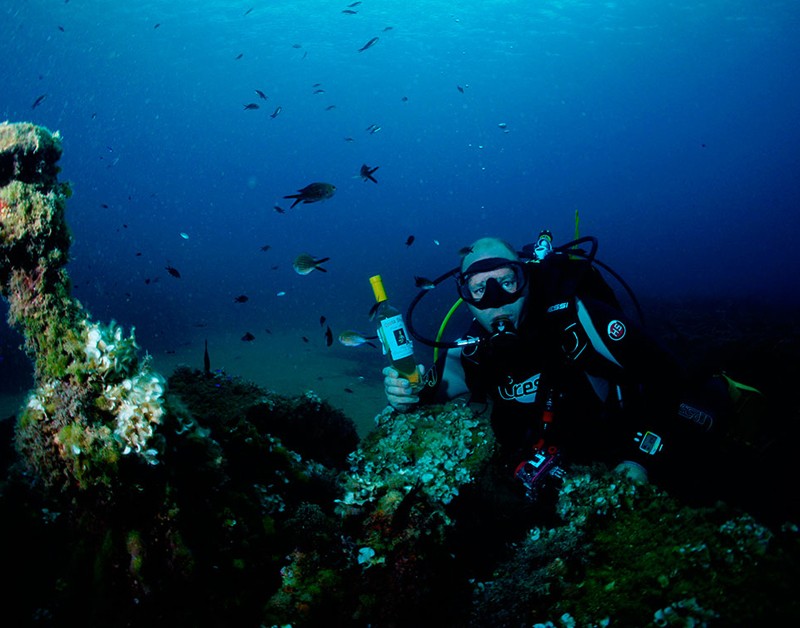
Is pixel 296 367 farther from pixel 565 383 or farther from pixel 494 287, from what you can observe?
pixel 565 383

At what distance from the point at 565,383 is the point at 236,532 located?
2.82m

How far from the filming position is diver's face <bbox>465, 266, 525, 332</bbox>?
12.5 feet

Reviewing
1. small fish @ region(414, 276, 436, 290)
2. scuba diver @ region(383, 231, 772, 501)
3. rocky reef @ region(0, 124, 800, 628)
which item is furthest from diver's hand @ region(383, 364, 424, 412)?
small fish @ region(414, 276, 436, 290)

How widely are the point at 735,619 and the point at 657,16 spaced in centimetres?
5602

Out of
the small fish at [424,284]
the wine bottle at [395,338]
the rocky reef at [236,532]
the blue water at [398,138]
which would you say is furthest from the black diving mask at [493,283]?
the blue water at [398,138]

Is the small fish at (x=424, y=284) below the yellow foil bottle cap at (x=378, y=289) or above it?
below

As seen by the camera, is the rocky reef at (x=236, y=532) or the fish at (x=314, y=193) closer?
the rocky reef at (x=236, y=532)

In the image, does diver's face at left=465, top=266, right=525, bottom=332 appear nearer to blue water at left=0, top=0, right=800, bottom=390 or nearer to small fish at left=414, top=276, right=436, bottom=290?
small fish at left=414, top=276, right=436, bottom=290

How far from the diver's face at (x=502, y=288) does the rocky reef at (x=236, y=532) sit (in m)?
1.68

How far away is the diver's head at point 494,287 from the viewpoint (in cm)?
378

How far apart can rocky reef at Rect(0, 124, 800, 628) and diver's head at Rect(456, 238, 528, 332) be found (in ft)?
5.61

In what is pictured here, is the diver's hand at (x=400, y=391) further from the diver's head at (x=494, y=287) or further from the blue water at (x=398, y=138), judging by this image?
the blue water at (x=398, y=138)

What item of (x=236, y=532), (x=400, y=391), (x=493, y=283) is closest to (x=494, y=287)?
(x=493, y=283)

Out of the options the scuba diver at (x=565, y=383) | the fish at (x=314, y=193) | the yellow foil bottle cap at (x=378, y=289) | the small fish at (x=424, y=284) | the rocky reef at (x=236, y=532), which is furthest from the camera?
the fish at (x=314, y=193)
